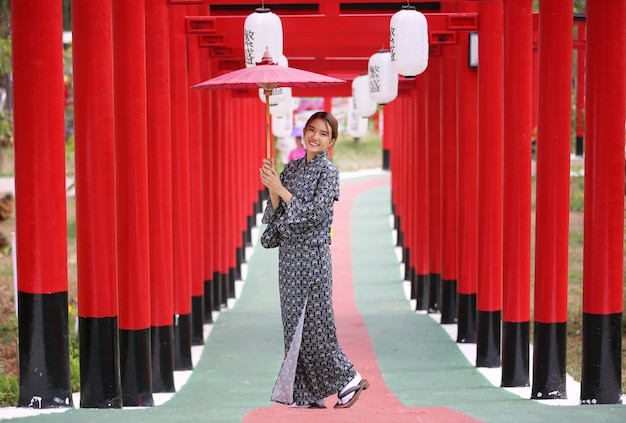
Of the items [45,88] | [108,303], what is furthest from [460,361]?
[45,88]

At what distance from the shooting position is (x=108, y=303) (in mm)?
7051

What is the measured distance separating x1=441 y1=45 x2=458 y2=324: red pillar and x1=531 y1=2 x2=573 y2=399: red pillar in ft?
16.4

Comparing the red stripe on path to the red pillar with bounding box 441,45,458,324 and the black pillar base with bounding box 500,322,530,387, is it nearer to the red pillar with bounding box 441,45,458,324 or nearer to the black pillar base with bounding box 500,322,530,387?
the black pillar base with bounding box 500,322,530,387

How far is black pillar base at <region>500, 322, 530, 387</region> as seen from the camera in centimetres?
890

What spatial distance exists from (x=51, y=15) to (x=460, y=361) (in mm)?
6113

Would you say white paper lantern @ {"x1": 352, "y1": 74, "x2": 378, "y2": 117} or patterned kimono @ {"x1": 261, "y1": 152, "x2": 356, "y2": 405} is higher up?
white paper lantern @ {"x1": 352, "y1": 74, "x2": 378, "y2": 117}

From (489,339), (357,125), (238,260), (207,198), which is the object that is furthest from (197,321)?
(357,125)

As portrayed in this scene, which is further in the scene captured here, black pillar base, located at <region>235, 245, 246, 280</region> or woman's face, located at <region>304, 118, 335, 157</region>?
black pillar base, located at <region>235, 245, 246, 280</region>

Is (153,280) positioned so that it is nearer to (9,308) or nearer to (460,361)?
(460,361)

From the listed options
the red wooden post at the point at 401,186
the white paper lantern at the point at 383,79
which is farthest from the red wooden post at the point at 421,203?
the white paper lantern at the point at 383,79

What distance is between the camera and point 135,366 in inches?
325

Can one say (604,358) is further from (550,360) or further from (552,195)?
(552,195)

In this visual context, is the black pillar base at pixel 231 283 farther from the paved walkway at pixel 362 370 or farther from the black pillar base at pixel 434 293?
the black pillar base at pixel 434 293

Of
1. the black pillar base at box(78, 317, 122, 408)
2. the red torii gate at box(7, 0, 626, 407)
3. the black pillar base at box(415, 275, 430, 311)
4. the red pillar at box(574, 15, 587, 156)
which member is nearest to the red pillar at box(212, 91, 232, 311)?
the red torii gate at box(7, 0, 626, 407)
